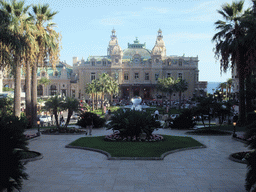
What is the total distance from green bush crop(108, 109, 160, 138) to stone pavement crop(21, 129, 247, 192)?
3974 millimetres

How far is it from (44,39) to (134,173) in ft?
64.2

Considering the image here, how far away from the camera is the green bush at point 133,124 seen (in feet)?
57.1

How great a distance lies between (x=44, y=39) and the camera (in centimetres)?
2652

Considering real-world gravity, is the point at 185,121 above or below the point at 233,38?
below

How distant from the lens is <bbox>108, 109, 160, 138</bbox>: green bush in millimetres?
17406

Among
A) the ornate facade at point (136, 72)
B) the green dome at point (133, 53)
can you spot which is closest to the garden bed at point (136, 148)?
the ornate facade at point (136, 72)

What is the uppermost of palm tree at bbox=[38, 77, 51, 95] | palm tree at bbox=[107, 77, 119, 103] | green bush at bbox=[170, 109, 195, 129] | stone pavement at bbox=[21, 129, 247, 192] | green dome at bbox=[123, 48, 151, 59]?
green dome at bbox=[123, 48, 151, 59]

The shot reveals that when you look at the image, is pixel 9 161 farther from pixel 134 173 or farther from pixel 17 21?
pixel 17 21

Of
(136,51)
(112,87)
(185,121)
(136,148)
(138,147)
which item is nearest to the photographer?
(136,148)

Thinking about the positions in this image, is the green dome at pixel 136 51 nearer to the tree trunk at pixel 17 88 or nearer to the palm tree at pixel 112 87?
the palm tree at pixel 112 87

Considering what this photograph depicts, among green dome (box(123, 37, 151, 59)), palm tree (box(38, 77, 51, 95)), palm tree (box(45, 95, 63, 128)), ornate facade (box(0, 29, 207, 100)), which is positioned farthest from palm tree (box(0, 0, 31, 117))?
green dome (box(123, 37, 151, 59))

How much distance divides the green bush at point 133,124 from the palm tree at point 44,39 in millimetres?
11744

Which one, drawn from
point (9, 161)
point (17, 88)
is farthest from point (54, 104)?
point (9, 161)

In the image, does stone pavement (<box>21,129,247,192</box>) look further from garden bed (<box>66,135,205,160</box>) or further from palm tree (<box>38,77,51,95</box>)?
palm tree (<box>38,77,51,95</box>)
